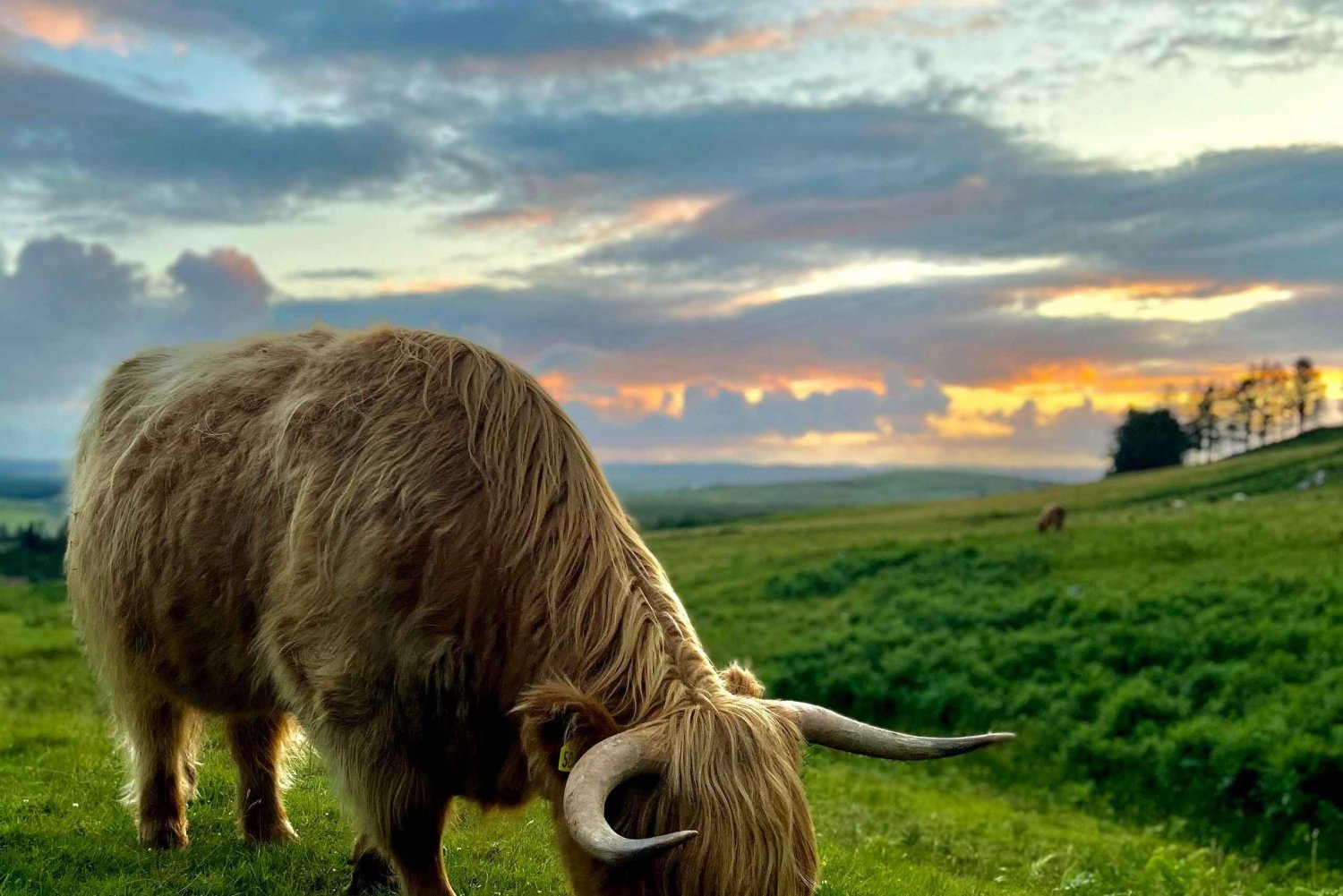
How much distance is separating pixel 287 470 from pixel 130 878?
2598mm

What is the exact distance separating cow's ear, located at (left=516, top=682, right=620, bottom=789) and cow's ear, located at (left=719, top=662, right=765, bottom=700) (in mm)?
608

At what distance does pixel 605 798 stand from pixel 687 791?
30cm

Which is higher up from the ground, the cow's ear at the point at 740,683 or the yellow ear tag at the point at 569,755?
the cow's ear at the point at 740,683

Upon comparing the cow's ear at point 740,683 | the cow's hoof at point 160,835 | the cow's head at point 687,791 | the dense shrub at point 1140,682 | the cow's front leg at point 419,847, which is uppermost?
the cow's ear at point 740,683

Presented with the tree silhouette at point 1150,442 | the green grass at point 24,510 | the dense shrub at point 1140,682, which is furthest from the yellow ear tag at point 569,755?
the tree silhouette at point 1150,442

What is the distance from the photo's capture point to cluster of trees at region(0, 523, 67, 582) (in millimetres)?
42625

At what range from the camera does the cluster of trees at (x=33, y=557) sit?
42625 millimetres

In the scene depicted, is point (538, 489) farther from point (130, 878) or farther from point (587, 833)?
point (130, 878)

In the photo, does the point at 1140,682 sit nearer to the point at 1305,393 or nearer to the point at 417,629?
the point at 417,629

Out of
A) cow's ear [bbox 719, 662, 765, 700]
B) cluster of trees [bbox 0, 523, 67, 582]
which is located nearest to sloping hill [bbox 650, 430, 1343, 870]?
cow's ear [bbox 719, 662, 765, 700]

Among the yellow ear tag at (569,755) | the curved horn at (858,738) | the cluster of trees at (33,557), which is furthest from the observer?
the cluster of trees at (33,557)

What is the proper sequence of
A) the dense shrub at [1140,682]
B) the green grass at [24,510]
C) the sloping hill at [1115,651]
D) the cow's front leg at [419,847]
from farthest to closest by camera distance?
the green grass at [24,510] < the sloping hill at [1115,651] < the dense shrub at [1140,682] < the cow's front leg at [419,847]

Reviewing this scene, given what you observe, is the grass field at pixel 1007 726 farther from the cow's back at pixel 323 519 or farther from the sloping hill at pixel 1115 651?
the cow's back at pixel 323 519

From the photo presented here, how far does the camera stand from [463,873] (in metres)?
6.56
